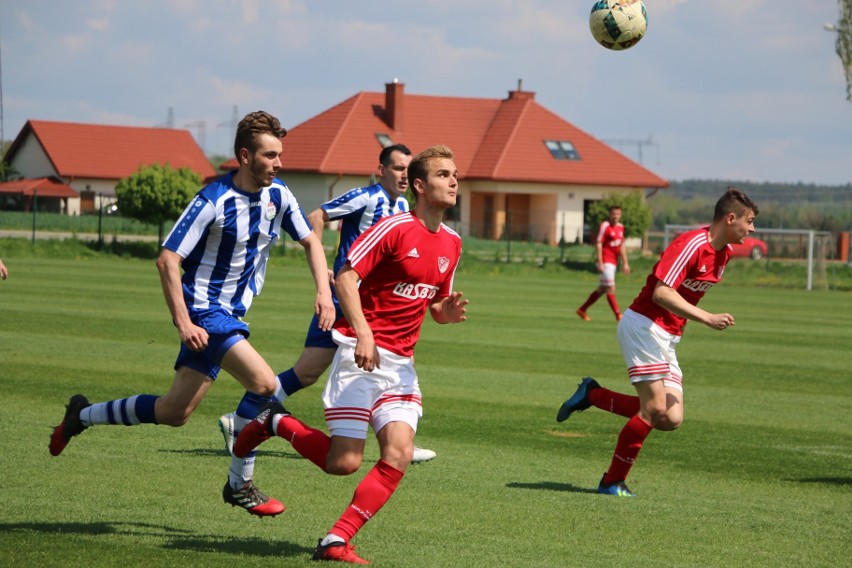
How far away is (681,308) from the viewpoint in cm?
783

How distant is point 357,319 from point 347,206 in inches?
141

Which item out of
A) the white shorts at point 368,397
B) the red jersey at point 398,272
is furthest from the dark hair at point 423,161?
the white shorts at point 368,397

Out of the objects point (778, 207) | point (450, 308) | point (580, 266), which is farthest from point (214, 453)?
point (778, 207)

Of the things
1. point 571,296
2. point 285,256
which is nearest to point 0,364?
point 571,296

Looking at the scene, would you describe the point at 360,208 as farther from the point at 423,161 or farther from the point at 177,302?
the point at 423,161

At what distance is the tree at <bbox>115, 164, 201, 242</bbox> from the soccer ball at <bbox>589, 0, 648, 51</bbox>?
2896cm

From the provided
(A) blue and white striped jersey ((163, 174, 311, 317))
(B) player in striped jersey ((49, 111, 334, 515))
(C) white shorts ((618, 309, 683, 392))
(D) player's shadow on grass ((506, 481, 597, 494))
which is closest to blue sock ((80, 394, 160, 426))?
(B) player in striped jersey ((49, 111, 334, 515))

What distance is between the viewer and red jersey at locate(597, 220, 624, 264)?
2388cm

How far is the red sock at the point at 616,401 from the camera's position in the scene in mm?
8578

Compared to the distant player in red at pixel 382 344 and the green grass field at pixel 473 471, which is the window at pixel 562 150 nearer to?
the green grass field at pixel 473 471

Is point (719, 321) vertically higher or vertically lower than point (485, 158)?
lower

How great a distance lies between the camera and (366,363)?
18.9ft

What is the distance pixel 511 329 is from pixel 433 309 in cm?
1372

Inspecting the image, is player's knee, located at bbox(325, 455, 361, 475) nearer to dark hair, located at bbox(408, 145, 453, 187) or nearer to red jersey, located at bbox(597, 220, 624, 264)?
dark hair, located at bbox(408, 145, 453, 187)
